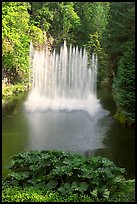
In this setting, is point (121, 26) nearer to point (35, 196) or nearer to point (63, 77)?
point (63, 77)

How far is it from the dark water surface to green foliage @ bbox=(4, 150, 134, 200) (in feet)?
6.91

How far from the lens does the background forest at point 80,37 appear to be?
13.9 meters

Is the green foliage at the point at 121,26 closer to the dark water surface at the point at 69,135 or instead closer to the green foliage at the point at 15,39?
the dark water surface at the point at 69,135

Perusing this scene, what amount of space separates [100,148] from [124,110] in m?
2.82

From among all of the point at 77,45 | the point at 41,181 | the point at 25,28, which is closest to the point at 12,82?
the point at 25,28

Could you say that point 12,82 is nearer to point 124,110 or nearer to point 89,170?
point 124,110

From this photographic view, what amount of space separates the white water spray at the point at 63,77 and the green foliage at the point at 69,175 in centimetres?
1158

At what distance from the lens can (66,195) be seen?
692 centimetres

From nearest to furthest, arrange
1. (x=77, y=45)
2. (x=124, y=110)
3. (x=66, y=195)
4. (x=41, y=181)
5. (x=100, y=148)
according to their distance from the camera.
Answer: (x=66, y=195) < (x=41, y=181) < (x=100, y=148) < (x=124, y=110) < (x=77, y=45)

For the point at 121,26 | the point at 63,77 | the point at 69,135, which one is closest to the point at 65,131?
the point at 69,135

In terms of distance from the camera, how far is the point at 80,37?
29.1 m

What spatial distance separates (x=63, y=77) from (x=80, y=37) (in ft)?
20.3

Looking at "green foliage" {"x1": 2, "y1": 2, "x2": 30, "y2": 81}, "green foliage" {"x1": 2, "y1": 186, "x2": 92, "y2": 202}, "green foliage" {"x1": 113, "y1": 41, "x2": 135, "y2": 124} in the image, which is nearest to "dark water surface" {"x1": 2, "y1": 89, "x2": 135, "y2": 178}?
"green foliage" {"x1": 113, "y1": 41, "x2": 135, "y2": 124}

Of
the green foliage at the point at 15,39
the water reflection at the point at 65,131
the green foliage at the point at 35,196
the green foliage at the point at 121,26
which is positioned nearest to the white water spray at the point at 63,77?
the green foliage at the point at 15,39
